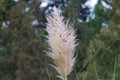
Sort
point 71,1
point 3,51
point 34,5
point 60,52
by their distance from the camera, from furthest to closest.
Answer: point 71,1
point 3,51
point 34,5
point 60,52

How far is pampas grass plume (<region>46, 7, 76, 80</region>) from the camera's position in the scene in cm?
186

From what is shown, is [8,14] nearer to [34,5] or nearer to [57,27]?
[34,5]

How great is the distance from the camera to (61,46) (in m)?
1.87

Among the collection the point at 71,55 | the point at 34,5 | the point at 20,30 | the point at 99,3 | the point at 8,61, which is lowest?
the point at 71,55

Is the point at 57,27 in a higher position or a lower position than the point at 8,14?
lower

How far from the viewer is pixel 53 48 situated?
6.18 ft

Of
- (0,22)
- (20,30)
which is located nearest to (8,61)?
(20,30)

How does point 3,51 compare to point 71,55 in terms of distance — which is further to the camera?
point 3,51

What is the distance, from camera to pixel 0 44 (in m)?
20.0

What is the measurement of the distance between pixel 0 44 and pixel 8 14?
152 cm

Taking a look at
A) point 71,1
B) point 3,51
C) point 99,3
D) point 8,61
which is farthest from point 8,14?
point 99,3

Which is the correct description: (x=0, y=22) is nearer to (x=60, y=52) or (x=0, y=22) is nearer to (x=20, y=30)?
(x=20, y=30)

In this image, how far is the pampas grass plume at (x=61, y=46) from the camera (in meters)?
1.86

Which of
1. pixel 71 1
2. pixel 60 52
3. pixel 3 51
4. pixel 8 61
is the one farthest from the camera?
pixel 71 1
